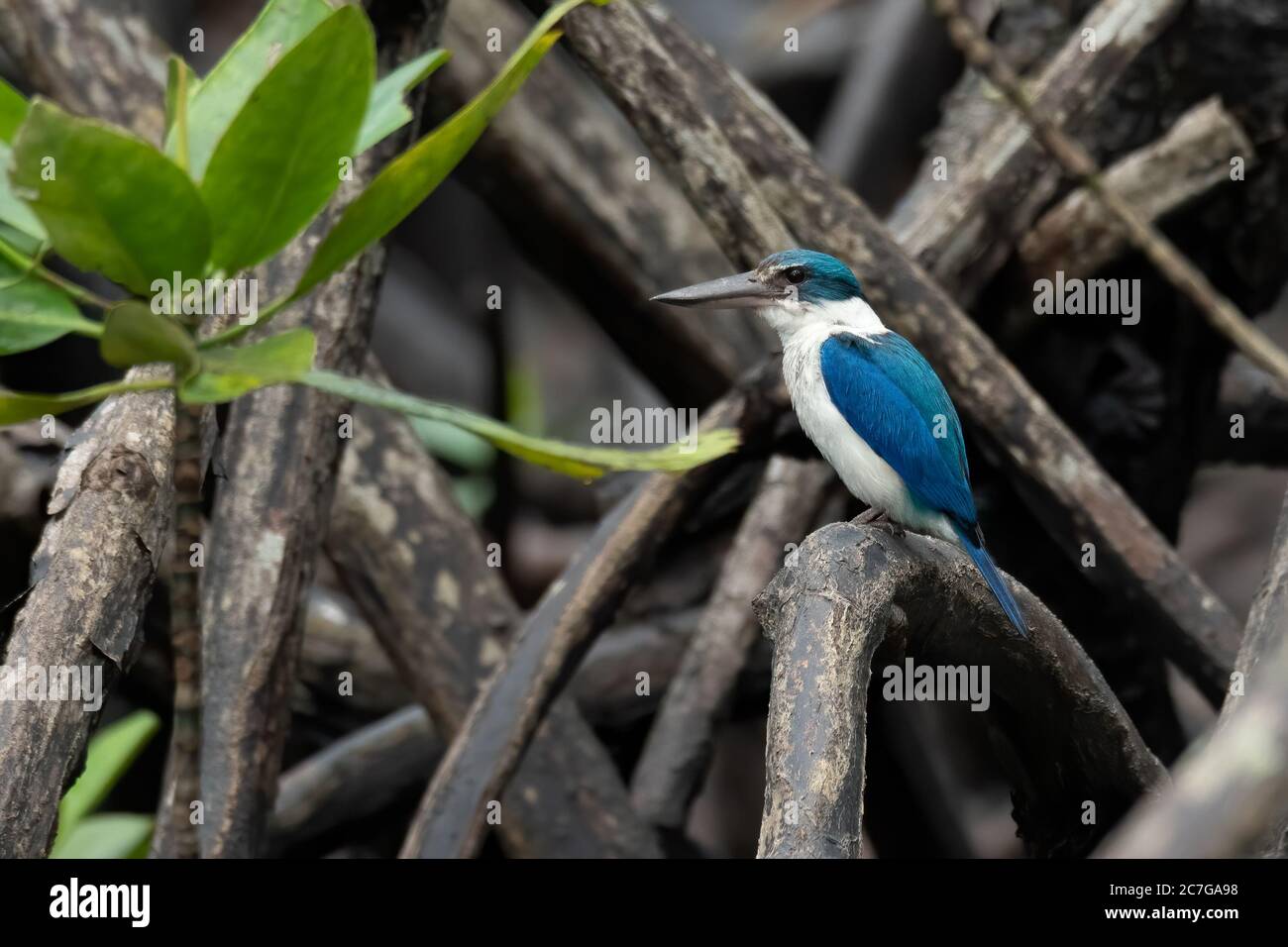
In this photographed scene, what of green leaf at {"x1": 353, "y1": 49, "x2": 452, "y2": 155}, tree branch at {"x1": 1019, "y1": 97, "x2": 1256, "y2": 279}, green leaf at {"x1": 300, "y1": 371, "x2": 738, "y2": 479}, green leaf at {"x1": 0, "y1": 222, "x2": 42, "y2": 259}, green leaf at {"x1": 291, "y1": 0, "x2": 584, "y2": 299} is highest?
tree branch at {"x1": 1019, "y1": 97, "x2": 1256, "y2": 279}

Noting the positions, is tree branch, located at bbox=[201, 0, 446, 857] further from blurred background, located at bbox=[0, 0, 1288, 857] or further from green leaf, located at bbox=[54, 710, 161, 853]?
blurred background, located at bbox=[0, 0, 1288, 857]

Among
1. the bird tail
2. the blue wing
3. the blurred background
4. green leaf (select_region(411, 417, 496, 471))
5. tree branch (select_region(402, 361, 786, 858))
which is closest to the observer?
the bird tail

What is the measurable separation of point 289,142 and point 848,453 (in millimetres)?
1287

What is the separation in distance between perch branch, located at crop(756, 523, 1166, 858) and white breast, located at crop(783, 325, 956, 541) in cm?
13

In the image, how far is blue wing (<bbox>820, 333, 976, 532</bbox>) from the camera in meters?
2.44

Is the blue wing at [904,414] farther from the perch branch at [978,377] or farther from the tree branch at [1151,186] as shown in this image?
the tree branch at [1151,186]

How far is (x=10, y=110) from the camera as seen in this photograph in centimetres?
160

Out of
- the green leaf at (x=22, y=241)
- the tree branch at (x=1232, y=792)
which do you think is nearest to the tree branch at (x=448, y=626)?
the green leaf at (x=22, y=241)

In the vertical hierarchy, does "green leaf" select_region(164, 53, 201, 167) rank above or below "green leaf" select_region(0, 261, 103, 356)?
above

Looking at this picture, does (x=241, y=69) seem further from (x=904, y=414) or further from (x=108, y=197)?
(x=904, y=414)

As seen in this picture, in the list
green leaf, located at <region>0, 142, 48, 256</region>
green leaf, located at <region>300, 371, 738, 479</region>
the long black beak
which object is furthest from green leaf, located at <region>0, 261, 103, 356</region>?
the long black beak

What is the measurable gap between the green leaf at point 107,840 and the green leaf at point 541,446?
7.61 ft

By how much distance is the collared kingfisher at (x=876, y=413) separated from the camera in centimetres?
244

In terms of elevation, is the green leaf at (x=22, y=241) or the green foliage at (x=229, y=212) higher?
the green leaf at (x=22, y=241)
